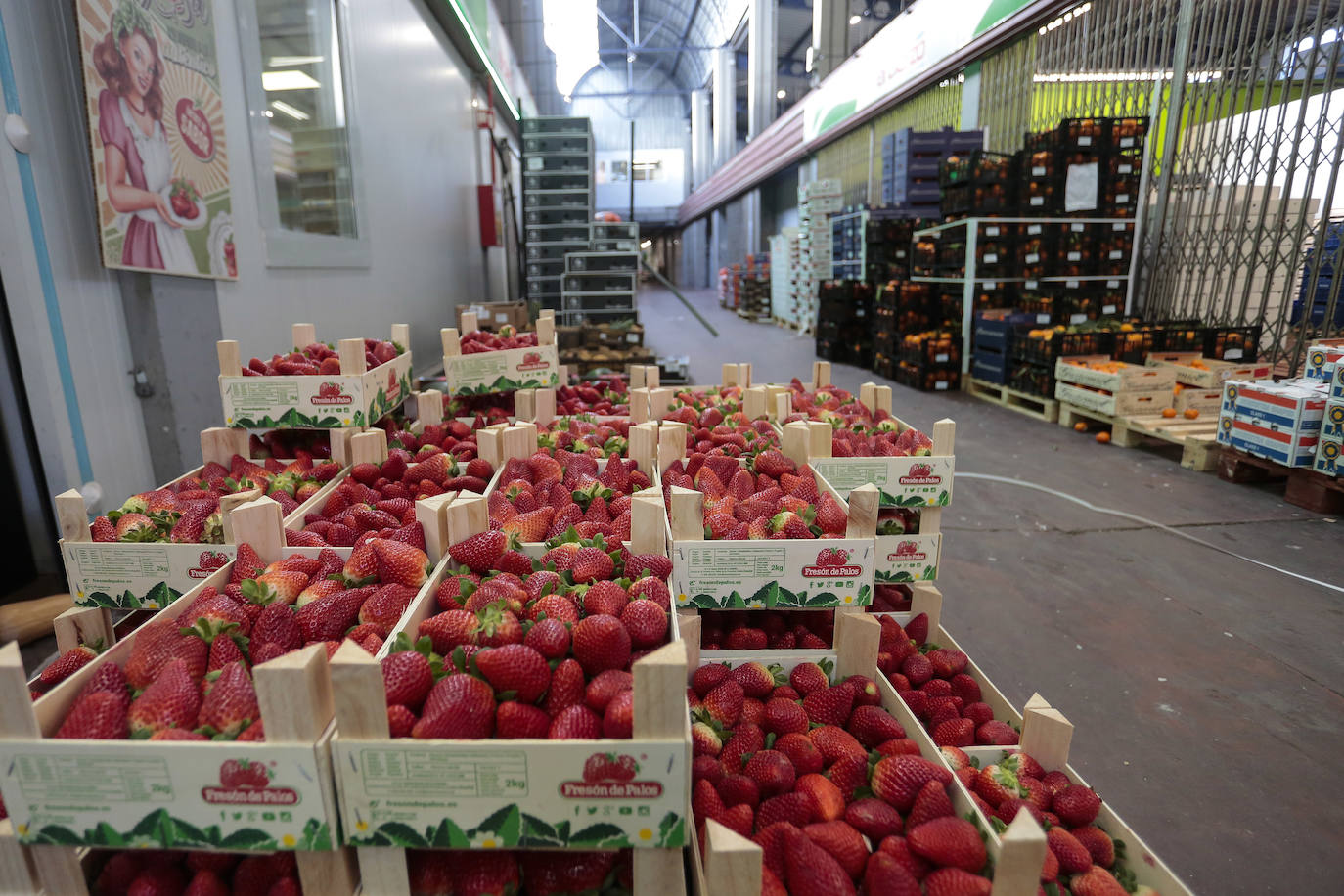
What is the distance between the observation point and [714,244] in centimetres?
2944

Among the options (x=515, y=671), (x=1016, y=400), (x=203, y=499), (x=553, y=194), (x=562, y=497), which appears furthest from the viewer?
(x=553, y=194)

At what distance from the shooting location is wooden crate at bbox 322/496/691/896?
96cm

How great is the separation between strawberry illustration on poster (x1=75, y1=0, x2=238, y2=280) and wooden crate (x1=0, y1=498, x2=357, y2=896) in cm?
247

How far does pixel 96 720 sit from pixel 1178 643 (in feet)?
10.1

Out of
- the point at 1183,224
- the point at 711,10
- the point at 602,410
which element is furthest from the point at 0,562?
the point at 711,10

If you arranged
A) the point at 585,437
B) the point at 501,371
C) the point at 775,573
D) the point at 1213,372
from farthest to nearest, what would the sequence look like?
the point at 1213,372, the point at 501,371, the point at 585,437, the point at 775,573

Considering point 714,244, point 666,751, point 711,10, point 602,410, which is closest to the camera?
point 666,751

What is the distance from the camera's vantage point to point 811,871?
3.65 feet

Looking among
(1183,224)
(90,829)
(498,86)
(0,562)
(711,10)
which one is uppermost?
(711,10)

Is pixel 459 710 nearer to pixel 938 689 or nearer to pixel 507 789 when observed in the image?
pixel 507 789

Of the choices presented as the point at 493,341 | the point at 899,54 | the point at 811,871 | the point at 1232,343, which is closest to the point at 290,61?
the point at 493,341

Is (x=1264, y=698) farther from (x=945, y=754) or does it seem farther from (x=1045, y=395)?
(x=1045, y=395)

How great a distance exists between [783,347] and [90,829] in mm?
11199

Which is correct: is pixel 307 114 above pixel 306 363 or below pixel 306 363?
above
